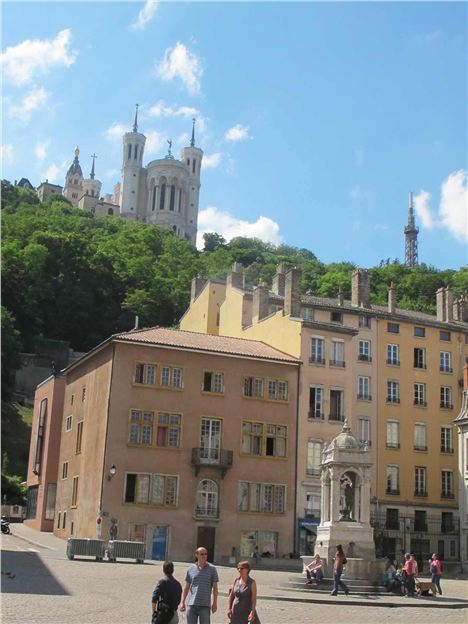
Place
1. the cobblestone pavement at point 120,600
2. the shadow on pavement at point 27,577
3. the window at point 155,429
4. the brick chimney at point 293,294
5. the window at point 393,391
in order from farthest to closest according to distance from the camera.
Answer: the window at point 393,391, the brick chimney at point 293,294, the window at point 155,429, the shadow on pavement at point 27,577, the cobblestone pavement at point 120,600

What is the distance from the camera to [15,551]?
35719mm

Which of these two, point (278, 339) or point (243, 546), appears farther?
point (278, 339)

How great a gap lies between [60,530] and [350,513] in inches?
915

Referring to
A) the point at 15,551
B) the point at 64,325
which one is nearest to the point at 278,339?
the point at 15,551

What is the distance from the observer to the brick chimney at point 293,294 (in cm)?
5119

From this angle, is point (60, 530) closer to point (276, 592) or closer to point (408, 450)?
point (408, 450)

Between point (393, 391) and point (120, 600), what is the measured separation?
35184 mm

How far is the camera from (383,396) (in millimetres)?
52438

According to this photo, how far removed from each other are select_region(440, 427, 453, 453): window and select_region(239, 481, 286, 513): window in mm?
12062

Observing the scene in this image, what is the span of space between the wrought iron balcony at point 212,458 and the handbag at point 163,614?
106ft

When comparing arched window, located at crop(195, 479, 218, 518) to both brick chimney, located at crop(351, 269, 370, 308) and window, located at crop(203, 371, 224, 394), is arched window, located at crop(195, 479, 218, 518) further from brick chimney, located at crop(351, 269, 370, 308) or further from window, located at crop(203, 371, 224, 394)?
brick chimney, located at crop(351, 269, 370, 308)

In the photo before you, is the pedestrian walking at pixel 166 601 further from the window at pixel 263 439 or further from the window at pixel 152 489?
the window at pixel 263 439

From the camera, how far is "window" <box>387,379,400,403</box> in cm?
5266

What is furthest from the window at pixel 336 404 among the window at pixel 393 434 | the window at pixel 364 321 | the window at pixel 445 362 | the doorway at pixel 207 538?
the doorway at pixel 207 538
